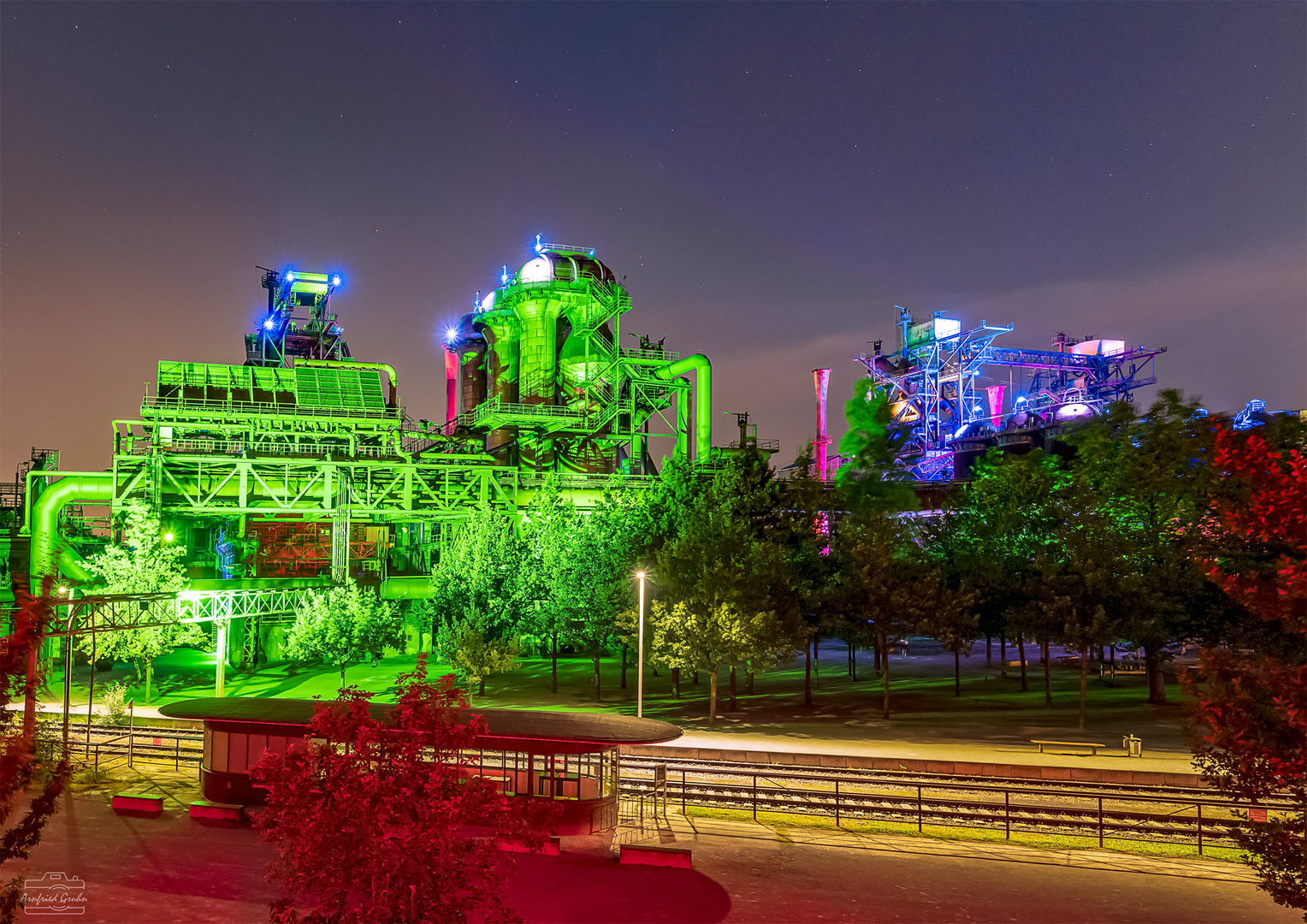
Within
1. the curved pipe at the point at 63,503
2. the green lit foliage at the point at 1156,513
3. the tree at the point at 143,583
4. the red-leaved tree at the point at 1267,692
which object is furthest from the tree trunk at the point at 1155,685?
the curved pipe at the point at 63,503

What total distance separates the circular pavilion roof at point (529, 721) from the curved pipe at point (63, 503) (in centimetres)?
3185

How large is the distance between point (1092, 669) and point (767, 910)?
38040 mm

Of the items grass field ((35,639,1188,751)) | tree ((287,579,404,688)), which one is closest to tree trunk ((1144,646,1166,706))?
grass field ((35,639,1188,751))

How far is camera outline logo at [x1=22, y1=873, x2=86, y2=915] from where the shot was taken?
1403 cm

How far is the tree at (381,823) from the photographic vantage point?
359 inches

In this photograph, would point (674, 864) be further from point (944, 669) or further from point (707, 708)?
point (944, 669)

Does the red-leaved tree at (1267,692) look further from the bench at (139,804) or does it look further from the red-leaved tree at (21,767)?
the bench at (139,804)

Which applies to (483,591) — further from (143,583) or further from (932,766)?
(932,766)

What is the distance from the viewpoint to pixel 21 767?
9.09m

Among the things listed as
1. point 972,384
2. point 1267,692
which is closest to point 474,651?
point 1267,692

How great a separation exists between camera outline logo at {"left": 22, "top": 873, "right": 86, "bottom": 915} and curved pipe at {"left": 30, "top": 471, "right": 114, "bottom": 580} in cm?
3511

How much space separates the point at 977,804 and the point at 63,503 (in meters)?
46.4

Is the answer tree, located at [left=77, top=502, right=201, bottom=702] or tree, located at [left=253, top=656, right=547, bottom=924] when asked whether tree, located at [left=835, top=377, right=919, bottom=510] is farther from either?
tree, located at [left=253, top=656, right=547, bottom=924]

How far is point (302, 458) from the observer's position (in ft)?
161
